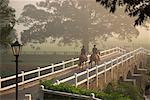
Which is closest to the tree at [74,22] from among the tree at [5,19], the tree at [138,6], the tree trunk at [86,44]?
the tree trunk at [86,44]

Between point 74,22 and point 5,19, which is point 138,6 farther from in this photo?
point 74,22

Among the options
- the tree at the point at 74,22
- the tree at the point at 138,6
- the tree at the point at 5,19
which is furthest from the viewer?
the tree at the point at 74,22

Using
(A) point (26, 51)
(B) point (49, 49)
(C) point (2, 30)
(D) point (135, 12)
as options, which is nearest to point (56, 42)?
(B) point (49, 49)

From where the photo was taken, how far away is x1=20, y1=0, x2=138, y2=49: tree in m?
33.2

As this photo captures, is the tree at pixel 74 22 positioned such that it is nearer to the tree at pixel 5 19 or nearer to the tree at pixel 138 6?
the tree at pixel 5 19

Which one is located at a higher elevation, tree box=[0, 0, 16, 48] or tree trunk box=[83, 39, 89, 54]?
tree box=[0, 0, 16, 48]

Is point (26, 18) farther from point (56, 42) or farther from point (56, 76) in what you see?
point (56, 76)

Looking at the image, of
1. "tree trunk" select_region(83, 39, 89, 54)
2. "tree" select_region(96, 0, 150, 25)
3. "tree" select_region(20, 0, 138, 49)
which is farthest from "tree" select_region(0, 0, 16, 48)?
"tree" select_region(96, 0, 150, 25)

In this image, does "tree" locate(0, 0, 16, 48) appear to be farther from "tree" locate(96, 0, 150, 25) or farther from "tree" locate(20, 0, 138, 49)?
"tree" locate(96, 0, 150, 25)

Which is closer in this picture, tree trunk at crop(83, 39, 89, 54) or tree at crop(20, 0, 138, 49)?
tree trunk at crop(83, 39, 89, 54)

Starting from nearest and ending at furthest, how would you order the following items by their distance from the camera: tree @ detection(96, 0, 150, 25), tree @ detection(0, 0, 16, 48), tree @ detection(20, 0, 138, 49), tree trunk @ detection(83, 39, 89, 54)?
1. tree @ detection(96, 0, 150, 25)
2. tree @ detection(0, 0, 16, 48)
3. tree trunk @ detection(83, 39, 89, 54)
4. tree @ detection(20, 0, 138, 49)

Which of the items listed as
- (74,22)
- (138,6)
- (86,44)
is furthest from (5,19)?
Result: (138,6)

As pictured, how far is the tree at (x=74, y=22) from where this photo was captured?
3321 centimetres

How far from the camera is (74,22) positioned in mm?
34125
